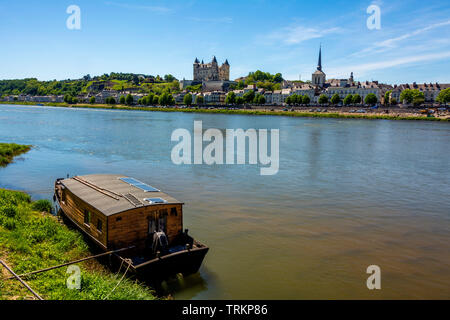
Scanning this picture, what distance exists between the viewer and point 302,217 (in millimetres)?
18750

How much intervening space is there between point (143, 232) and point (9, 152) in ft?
95.5

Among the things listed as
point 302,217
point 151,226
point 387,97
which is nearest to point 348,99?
point 387,97

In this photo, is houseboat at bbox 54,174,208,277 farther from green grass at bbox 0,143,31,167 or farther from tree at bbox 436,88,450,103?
tree at bbox 436,88,450,103

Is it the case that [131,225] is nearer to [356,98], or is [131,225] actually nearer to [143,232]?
[143,232]

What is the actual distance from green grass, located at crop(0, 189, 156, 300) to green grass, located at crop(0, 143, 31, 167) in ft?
50.6

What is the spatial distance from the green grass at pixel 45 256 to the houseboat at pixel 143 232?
79 centimetres

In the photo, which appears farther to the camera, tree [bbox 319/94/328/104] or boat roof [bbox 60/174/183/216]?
tree [bbox 319/94/328/104]

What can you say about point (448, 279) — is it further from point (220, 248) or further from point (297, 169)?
point (297, 169)

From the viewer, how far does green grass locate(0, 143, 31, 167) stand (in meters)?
31.4

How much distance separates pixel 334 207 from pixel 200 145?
93.0 feet

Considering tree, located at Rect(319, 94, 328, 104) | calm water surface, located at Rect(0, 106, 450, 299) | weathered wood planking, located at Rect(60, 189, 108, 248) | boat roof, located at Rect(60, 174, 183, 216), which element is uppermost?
tree, located at Rect(319, 94, 328, 104)

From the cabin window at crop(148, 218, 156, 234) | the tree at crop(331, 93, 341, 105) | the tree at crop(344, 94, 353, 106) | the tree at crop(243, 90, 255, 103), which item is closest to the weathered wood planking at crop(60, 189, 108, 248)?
the cabin window at crop(148, 218, 156, 234)

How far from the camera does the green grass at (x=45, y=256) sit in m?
9.49
